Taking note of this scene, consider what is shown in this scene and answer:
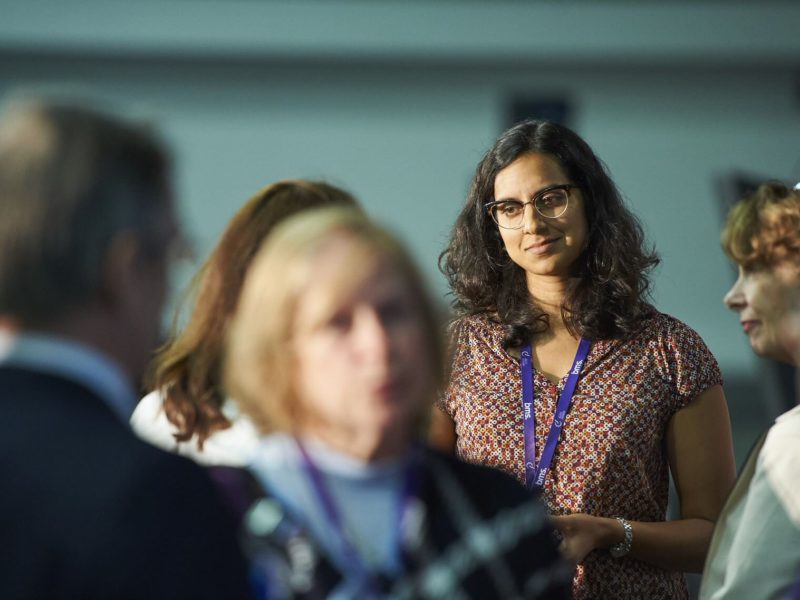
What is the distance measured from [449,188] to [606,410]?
9556mm

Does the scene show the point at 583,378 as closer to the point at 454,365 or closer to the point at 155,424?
the point at 454,365

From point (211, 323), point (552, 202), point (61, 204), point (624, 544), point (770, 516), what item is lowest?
point (624, 544)

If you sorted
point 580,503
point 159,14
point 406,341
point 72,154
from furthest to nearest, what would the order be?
point 159,14 < point 580,503 < point 406,341 < point 72,154

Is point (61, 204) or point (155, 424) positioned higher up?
point (61, 204)

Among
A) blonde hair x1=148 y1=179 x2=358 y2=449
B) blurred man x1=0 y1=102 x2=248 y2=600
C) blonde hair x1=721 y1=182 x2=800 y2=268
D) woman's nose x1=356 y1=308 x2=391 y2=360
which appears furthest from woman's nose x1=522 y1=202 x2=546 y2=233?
blurred man x1=0 y1=102 x2=248 y2=600

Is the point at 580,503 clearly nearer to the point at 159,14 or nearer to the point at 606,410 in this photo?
the point at 606,410

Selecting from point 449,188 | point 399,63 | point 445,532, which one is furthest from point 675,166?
point 445,532

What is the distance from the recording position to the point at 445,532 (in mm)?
1223

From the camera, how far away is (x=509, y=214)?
2.31m

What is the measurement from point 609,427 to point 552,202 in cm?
51

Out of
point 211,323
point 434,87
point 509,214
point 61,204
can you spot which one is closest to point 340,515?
point 61,204

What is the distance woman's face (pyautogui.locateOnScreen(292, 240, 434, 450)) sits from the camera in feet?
3.82

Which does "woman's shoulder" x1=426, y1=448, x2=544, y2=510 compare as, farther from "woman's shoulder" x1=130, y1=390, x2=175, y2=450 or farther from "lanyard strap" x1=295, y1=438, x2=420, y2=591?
"woman's shoulder" x1=130, y1=390, x2=175, y2=450

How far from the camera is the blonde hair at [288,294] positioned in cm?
118
